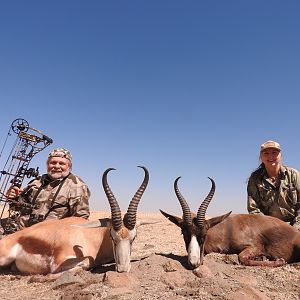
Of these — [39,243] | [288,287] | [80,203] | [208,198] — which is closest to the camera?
[288,287]

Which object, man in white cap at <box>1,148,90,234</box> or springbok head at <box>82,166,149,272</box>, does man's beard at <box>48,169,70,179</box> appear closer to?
man in white cap at <box>1,148,90,234</box>

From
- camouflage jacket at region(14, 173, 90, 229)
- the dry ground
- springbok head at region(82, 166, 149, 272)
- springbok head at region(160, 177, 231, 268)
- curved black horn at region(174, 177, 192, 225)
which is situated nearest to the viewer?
the dry ground

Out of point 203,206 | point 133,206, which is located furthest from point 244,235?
point 133,206

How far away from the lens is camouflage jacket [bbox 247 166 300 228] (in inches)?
311

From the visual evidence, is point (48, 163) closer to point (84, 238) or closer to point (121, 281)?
point (84, 238)

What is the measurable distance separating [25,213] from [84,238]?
285cm

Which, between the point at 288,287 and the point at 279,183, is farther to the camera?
the point at 279,183


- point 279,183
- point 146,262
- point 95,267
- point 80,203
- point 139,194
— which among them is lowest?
point 95,267

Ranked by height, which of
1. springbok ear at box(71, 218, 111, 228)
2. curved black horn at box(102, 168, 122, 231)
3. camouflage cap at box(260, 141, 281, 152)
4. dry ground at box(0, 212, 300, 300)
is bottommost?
dry ground at box(0, 212, 300, 300)

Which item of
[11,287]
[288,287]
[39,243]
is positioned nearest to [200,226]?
[288,287]

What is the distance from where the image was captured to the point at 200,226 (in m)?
5.89

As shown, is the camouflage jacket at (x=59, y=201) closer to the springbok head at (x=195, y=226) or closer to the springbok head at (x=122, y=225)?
the springbok head at (x=122, y=225)

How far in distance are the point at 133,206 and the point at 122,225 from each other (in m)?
0.36

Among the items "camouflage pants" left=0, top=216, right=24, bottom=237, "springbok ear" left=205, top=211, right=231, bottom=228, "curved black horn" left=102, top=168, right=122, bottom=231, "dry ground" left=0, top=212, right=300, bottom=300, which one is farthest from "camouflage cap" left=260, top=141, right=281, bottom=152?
"camouflage pants" left=0, top=216, right=24, bottom=237
